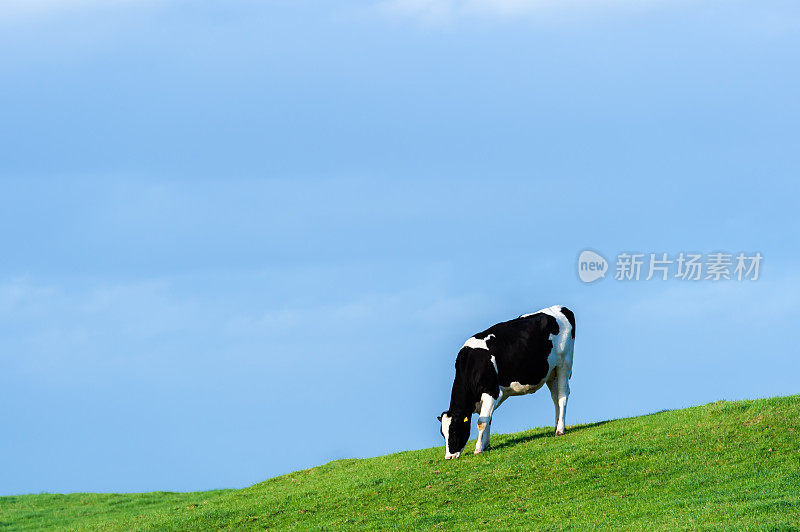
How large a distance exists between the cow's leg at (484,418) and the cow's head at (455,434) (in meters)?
0.41

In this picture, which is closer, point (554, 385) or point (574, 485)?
point (574, 485)

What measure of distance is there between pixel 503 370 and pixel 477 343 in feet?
4.05

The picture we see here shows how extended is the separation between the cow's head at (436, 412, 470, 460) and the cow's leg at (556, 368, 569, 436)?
338 centimetres

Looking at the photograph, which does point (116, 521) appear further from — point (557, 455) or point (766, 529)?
point (766, 529)

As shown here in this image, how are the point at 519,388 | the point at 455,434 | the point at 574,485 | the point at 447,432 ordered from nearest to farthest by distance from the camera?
the point at 574,485 < the point at 455,434 < the point at 447,432 < the point at 519,388

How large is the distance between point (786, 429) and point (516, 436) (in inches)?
342

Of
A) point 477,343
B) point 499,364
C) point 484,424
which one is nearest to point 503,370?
point 499,364

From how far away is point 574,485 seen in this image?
22891mm

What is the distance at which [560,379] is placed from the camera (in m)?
28.8

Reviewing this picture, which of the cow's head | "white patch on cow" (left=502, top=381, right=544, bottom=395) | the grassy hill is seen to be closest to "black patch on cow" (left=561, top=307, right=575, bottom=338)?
"white patch on cow" (left=502, top=381, right=544, bottom=395)

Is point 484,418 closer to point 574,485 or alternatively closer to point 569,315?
point 569,315

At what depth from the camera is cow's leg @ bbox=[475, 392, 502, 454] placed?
27406 mm

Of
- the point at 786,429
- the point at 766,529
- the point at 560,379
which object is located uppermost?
the point at 560,379

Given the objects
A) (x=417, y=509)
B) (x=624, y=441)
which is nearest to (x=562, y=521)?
(x=417, y=509)
